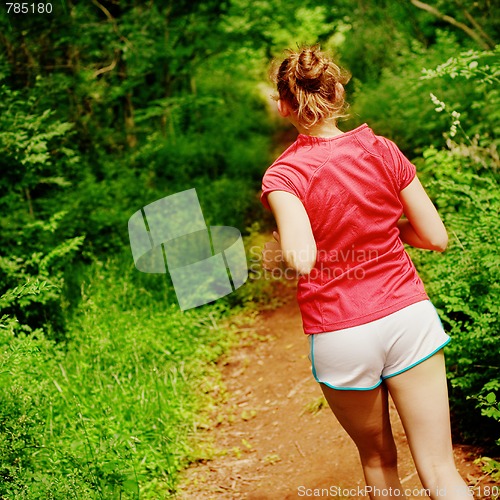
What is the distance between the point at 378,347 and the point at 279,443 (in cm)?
251

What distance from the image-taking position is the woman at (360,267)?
2.06 metres

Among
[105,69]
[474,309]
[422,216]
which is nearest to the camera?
[422,216]

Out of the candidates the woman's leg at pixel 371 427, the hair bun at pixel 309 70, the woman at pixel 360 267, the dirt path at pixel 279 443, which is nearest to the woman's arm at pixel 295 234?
the woman at pixel 360 267

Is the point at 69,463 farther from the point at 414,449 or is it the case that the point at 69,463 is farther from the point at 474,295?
the point at 474,295

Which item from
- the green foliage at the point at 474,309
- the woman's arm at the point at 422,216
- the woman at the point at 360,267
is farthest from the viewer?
the green foliage at the point at 474,309

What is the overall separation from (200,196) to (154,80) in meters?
4.43

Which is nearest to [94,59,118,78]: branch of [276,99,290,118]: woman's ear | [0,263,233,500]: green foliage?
[0,263,233,500]: green foliage

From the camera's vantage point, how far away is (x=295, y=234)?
1.96 metres

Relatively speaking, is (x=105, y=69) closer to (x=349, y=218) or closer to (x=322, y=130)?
(x=322, y=130)

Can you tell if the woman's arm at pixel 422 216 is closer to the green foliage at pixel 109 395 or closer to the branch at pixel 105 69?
the green foliage at pixel 109 395

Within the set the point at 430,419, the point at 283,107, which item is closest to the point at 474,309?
the point at 430,419

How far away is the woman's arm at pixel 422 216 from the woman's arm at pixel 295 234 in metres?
0.42

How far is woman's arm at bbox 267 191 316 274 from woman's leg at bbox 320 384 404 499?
526 mm

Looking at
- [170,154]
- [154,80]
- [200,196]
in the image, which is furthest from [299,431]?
[154,80]
